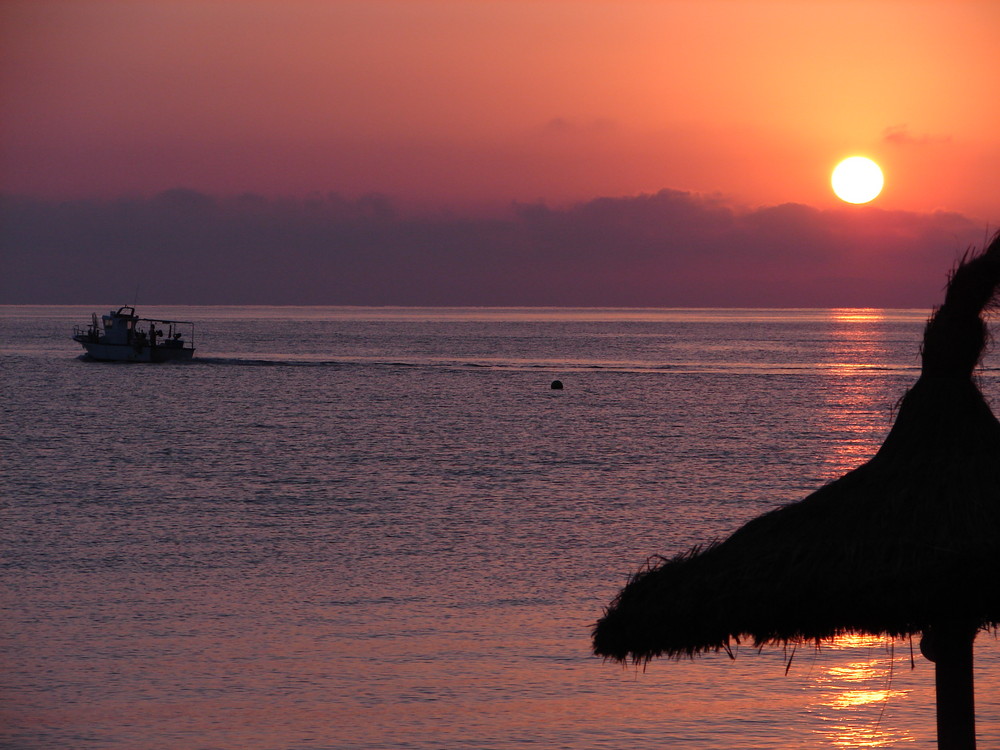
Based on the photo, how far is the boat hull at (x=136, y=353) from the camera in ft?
307

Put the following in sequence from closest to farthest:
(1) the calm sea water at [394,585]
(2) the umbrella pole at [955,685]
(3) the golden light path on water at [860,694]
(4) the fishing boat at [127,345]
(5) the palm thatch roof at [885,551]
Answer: (5) the palm thatch roof at [885,551], (2) the umbrella pole at [955,685], (3) the golden light path on water at [860,694], (1) the calm sea water at [394,585], (4) the fishing boat at [127,345]

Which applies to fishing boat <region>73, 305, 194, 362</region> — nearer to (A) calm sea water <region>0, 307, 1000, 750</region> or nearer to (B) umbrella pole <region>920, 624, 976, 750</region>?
(A) calm sea water <region>0, 307, 1000, 750</region>

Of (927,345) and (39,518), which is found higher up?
(927,345)

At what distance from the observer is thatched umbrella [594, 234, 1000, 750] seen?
6.41m

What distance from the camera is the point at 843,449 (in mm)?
43469

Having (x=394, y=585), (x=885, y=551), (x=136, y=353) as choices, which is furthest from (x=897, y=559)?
(x=136, y=353)

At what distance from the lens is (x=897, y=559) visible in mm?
6477

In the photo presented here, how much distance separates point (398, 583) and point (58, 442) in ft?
100.0

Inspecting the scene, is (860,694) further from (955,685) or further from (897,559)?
(897,559)

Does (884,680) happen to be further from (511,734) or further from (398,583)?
(398,583)

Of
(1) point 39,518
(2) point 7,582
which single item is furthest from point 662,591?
(1) point 39,518

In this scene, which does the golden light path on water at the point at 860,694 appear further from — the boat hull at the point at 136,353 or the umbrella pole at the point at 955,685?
the boat hull at the point at 136,353

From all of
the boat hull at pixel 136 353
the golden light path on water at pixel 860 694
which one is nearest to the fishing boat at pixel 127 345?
the boat hull at pixel 136 353

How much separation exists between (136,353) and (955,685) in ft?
305
